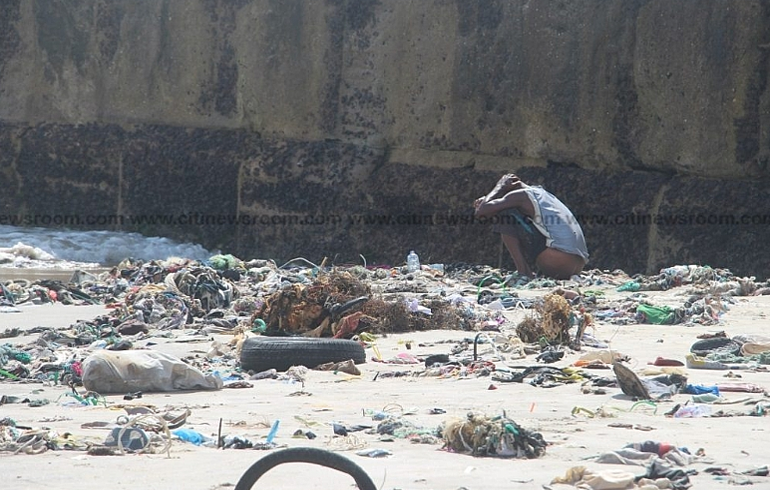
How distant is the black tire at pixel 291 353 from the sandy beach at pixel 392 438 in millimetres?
200

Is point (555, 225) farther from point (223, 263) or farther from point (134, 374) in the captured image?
point (134, 374)

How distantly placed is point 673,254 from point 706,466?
1196 cm

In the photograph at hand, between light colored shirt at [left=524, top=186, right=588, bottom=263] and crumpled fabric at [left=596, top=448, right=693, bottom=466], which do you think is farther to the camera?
light colored shirt at [left=524, top=186, right=588, bottom=263]

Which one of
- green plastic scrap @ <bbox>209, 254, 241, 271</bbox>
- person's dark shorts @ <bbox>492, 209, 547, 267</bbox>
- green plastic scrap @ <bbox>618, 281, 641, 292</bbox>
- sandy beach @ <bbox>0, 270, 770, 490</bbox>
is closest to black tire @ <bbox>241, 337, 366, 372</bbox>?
sandy beach @ <bbox>0, 270, 770, 490</bbox>

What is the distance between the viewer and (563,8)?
16469mm

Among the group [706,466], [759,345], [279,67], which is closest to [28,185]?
[279,67]

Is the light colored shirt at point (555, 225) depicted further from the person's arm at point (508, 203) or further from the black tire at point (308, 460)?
the black tire at point (308, 460)

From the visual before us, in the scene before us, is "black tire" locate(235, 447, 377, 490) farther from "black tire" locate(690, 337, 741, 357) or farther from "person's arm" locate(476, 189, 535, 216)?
"person's arm" locate(476, 189, 535, 216)

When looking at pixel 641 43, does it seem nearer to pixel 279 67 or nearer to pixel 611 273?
pixel 611 273

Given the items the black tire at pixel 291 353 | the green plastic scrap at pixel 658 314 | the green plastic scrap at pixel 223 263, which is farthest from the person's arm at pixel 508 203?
the black tire at pixel 291 353

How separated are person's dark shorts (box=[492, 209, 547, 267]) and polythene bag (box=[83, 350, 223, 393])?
7.73 metres

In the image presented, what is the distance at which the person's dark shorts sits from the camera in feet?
45.7

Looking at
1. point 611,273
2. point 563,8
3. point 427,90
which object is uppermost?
point 563,8

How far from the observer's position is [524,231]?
45.9 feet
